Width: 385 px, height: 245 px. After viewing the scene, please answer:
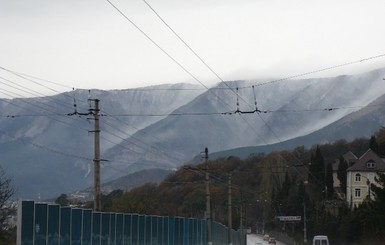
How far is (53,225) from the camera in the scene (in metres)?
30.5

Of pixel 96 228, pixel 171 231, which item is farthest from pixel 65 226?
pixel 171 231

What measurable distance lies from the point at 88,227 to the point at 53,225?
489cm

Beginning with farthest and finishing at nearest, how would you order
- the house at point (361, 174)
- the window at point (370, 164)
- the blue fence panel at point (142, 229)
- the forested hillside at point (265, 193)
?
the window at point (370, 164), the house at point (361, 174), the forested hillside at point (265, 193), the blue fence panel at point (142, 229)

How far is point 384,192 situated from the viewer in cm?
6131

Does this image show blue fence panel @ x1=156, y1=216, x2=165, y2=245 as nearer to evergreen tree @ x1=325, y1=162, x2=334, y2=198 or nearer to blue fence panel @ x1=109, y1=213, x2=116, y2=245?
blue fence panel @ x1=109, y1=213, x2=116, y2=245

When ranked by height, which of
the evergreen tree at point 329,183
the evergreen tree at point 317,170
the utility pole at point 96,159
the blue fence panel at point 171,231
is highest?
the evergreen tree at point 317,170

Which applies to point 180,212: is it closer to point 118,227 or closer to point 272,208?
point 272,208

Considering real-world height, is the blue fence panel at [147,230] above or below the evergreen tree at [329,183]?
below

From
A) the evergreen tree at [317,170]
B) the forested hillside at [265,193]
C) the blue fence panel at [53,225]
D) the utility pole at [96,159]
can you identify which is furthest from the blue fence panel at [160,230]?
the evergreen tree at [317,170]

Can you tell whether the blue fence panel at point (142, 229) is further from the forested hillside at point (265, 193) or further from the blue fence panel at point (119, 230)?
the forested hillside at point (265, 193)

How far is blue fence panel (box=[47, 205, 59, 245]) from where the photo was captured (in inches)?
1181

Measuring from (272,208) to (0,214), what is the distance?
425ft

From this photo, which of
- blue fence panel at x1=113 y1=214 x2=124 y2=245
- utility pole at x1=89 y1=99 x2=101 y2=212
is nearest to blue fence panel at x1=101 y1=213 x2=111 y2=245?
blue fence panel at x1=113 y1=214 x2=124 y2=245

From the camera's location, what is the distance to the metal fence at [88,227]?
28.2 m
